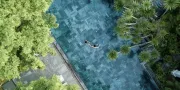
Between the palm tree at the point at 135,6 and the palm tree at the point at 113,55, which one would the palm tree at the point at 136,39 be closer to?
the palm tree at the point at 113,55

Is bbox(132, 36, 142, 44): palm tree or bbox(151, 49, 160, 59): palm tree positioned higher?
bbox(132, 36, 142, 44): palm tree

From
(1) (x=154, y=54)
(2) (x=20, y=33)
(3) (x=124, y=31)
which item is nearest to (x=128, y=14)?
(3) (x=124, y=31)

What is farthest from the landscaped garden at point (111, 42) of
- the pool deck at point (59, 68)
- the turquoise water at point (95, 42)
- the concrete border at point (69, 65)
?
the pool deck at point (59, 68)

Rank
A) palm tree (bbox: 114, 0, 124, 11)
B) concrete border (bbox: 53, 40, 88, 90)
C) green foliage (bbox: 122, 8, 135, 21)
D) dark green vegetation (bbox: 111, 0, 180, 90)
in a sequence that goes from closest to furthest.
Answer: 1. green foliage (bbox: 122, 8, 135, 21)
2. dark green vegetation (bbox: 111, 0, 180, 90)
3. palm tree (bbox: 114, 0, 124, 11)
4. concrete border (bbox: 53, 40, 88, 90)

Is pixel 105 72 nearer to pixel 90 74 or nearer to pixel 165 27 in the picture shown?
pixel 90 74

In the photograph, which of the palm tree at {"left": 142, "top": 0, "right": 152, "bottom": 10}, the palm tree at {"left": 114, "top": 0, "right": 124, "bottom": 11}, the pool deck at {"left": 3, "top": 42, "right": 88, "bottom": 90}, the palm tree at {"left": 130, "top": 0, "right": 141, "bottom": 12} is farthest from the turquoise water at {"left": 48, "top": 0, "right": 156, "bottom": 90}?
the palm tree at {"left": 142, "top": 0, "right": 152, "bottom": 10}

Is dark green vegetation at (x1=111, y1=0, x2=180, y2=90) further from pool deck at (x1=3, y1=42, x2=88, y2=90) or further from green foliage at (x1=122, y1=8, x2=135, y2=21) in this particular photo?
pool deck at (x1=3, y1=42, x2=88, y2=90)

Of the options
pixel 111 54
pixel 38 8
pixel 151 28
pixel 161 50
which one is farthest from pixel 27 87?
pixel 161 50
